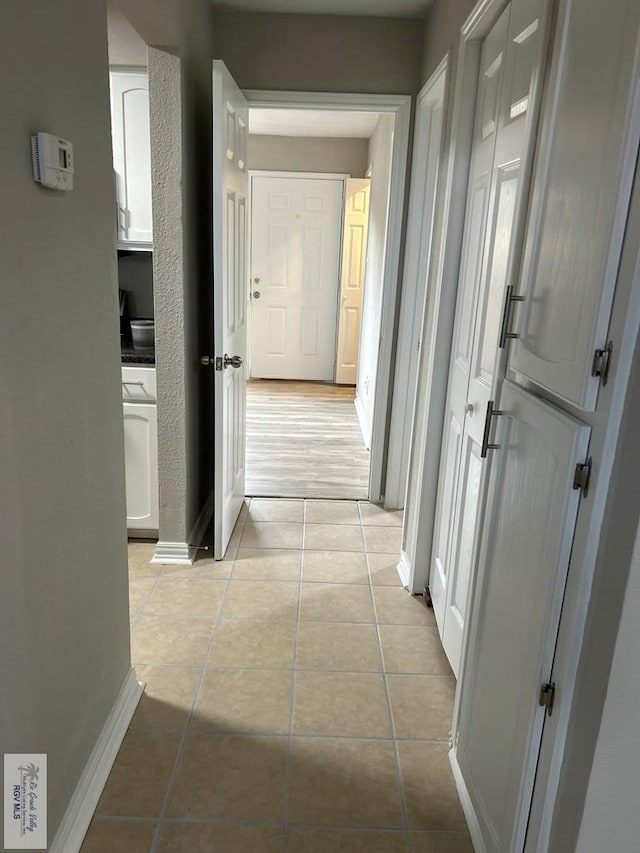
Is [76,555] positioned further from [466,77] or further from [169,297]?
[466,77]

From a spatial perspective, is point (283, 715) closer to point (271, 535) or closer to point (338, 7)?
point (271, 535)

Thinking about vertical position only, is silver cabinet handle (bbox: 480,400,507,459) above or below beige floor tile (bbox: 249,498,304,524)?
above

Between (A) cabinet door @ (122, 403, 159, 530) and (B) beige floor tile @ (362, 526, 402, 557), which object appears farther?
(B) beige floor tile @ (362, 526, 402, 557)


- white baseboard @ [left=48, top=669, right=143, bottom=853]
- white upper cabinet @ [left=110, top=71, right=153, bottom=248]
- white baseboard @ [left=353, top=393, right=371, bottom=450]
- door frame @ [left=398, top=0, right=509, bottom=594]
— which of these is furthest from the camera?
white baseboard @ [left=353, top=393, right=371, bottom=450]

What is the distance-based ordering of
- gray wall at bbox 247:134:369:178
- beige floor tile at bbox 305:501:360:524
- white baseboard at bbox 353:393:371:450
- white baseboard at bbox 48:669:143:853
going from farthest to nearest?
gray wall at bbox 247:134:369:178 → white baseboard at bbox 353:393:371:450 → beige floor tile at bbox 305:501:360:524 → white baseboard at bbox 48:669:143:853

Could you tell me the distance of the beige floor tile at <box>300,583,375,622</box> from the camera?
246 cm

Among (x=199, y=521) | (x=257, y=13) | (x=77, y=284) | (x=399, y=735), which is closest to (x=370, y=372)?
(x=199, y=521)

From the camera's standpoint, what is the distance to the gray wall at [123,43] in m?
2.38

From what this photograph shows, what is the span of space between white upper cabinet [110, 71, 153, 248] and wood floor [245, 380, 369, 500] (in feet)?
5.58

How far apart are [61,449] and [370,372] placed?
12.1ft

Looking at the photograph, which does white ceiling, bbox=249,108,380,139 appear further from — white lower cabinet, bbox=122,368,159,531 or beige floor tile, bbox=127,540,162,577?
beige floor tile, bbox=127,540,162,577

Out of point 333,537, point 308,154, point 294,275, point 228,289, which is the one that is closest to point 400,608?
point 333,537

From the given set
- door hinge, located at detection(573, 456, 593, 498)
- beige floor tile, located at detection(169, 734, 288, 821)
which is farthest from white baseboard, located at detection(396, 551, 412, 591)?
door hinge, located at detection(573, 456, 593, 498)

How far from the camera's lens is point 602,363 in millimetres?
943
